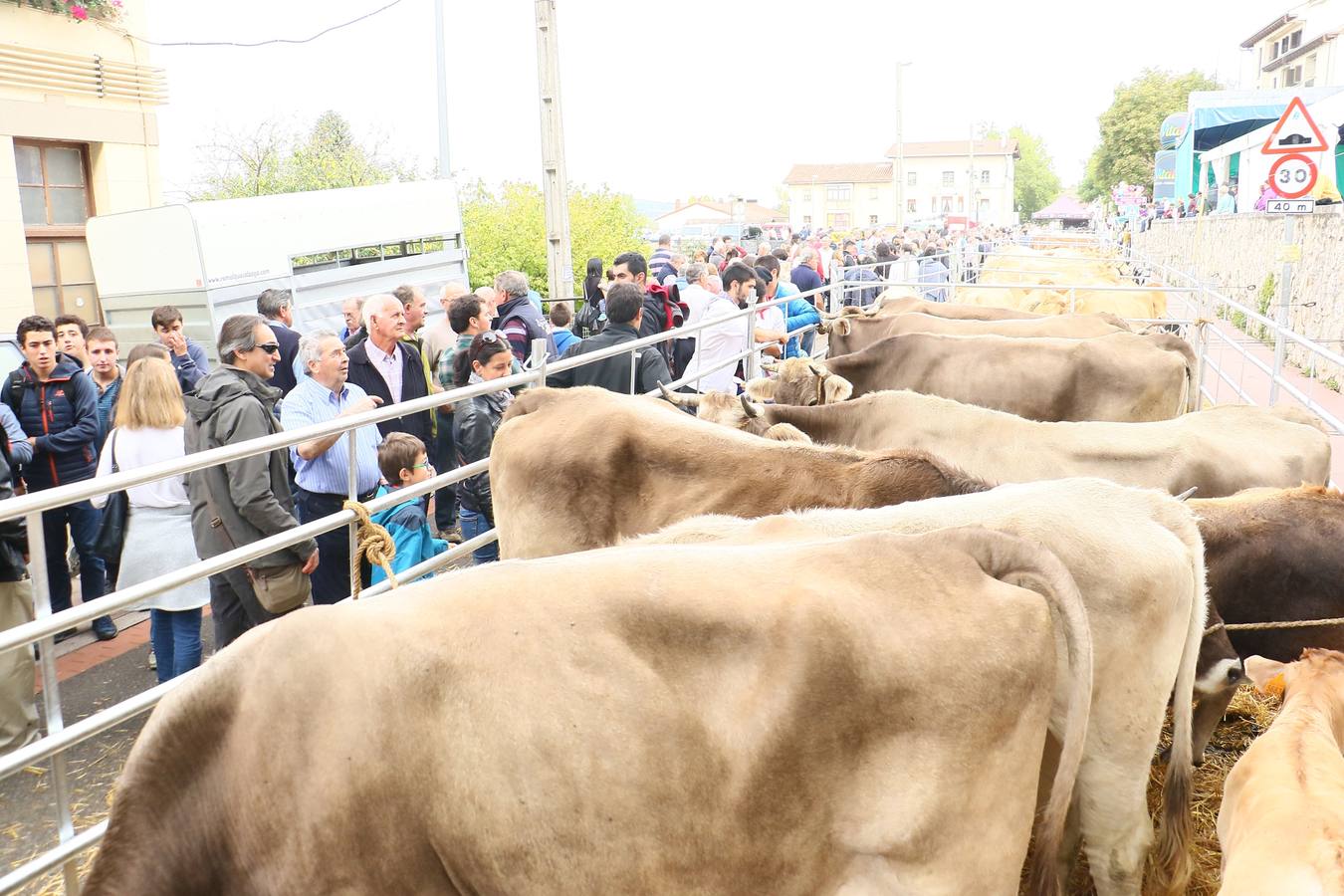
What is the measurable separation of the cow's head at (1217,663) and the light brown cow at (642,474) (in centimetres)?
108

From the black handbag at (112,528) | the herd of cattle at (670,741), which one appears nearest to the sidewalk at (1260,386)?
the herd of cattle at (670,741)

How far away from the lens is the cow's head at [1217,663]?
423cm

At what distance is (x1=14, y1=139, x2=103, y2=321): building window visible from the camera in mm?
15211

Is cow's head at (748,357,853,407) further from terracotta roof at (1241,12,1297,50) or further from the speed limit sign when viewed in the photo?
terracotta roof at (1241,12,1297,50)

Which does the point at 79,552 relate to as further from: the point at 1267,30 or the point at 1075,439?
the point at 1267,30

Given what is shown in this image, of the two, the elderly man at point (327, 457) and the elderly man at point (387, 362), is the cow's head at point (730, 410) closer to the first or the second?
the elderly man at point (327, 457)

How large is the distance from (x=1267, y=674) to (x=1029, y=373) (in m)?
5.23

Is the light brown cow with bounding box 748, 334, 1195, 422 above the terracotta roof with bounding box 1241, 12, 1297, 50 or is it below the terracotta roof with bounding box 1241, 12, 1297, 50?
below

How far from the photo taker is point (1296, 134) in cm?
987

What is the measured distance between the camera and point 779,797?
2549mm

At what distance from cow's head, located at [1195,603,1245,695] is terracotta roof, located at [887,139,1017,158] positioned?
126 metres

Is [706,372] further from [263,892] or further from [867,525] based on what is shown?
[263,892]

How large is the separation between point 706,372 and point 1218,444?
130 inches

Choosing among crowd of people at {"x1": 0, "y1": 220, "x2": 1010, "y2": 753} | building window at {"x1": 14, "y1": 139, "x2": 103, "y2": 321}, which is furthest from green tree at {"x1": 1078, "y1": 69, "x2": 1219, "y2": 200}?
crowd of people at {"x1": 0, "y1": 220, "x2": 1010, "y2": 753}
